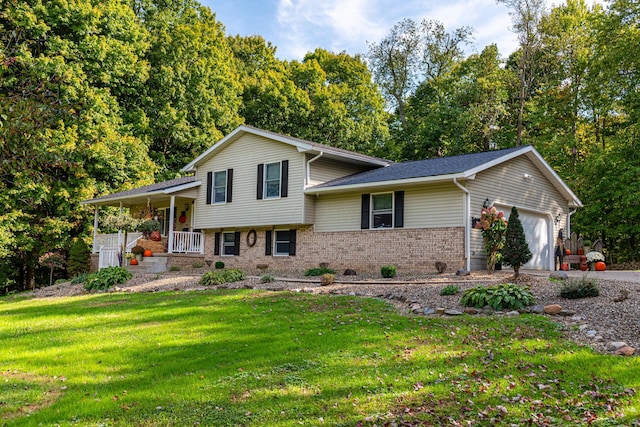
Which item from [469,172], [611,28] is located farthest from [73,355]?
[611,28]

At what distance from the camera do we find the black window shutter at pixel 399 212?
1642 centimetres

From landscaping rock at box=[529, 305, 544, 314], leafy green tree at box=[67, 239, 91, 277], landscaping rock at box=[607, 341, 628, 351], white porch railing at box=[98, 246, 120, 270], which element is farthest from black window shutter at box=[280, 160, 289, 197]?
landscaping rock at box=[607, 341, 628, 351]

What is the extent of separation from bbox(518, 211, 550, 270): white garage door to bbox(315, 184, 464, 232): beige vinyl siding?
4.05 metres

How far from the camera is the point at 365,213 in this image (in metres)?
17.4

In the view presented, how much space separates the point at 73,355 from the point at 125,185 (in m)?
21.6

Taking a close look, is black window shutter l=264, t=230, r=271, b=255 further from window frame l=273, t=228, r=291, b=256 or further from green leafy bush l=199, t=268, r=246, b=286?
green leafy bush l=199, t=268, r=246, b=286

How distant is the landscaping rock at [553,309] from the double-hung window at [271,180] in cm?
1234

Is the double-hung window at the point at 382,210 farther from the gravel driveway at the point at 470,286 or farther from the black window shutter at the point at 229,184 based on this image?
the black window shutter at the point at 229,184

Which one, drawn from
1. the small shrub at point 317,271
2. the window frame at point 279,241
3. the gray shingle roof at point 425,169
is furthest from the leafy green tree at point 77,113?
the gray shingle roof at point 425,169

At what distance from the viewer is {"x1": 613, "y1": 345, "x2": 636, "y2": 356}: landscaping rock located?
6223 mm

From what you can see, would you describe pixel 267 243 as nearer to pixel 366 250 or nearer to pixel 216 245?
pixel 216 245

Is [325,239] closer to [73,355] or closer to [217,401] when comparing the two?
[73,355]

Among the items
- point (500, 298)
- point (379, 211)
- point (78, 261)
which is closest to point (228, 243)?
point (379, 211)

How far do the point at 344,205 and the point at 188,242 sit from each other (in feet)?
25.9
